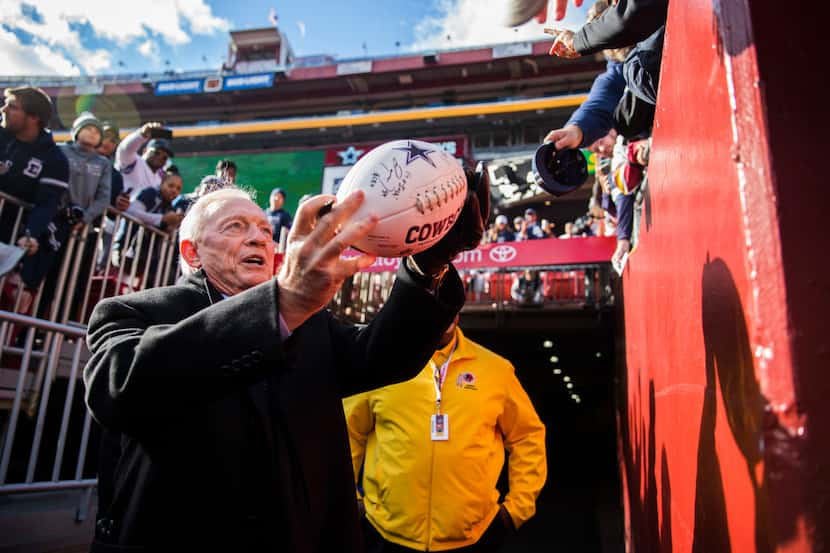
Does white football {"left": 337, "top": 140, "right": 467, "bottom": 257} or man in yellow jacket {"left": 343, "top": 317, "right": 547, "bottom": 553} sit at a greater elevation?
white football {"left": 337, "top": 140, "right": 467, "bottom": 257}

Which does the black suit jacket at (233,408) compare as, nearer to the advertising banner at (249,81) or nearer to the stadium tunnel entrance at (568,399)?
the stadium tunnel entrance at (568,399)

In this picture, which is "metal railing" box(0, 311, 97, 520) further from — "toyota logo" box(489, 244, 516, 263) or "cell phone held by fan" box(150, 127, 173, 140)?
"toyota logo" box(489, 244, 516, 263)

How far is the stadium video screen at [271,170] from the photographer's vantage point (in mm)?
24859

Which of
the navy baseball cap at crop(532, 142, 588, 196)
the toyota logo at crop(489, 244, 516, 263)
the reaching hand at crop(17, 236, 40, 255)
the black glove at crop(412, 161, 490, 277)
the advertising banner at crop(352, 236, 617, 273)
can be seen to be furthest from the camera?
the toyota logo at crop(489, 244, 516, 263)

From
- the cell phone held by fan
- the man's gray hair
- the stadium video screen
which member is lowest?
the man's gray hair

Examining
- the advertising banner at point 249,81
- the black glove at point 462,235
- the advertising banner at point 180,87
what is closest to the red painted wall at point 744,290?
the black glove at point 462,235

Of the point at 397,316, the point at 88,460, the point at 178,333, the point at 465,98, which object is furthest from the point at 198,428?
the point at 465,98

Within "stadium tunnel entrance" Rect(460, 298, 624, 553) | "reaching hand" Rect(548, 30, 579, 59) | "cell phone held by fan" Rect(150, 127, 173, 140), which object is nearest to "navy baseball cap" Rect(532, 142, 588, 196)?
"reaching hand" Rect(548, 30, 579, 59)

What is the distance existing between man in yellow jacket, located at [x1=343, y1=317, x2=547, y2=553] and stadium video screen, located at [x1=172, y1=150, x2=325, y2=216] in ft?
69.6

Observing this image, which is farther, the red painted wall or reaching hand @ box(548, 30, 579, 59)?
reaching hand @ box(548, 30, 579, 59)

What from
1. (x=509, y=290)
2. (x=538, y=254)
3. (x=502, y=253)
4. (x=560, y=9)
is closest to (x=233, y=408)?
(x=560, y=9)

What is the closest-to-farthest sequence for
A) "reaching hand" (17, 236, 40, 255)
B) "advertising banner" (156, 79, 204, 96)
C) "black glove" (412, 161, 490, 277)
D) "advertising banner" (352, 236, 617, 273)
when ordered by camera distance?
"black glove" (412, 161, 490, 277)
"reaching hand" (17, 236, 40, 255)
"advertising banner" (352, 236, 617, 273)
"advertising banner" (156, 79, 204, 96)

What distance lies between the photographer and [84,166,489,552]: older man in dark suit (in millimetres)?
1202

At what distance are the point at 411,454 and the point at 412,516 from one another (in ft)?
1.01
